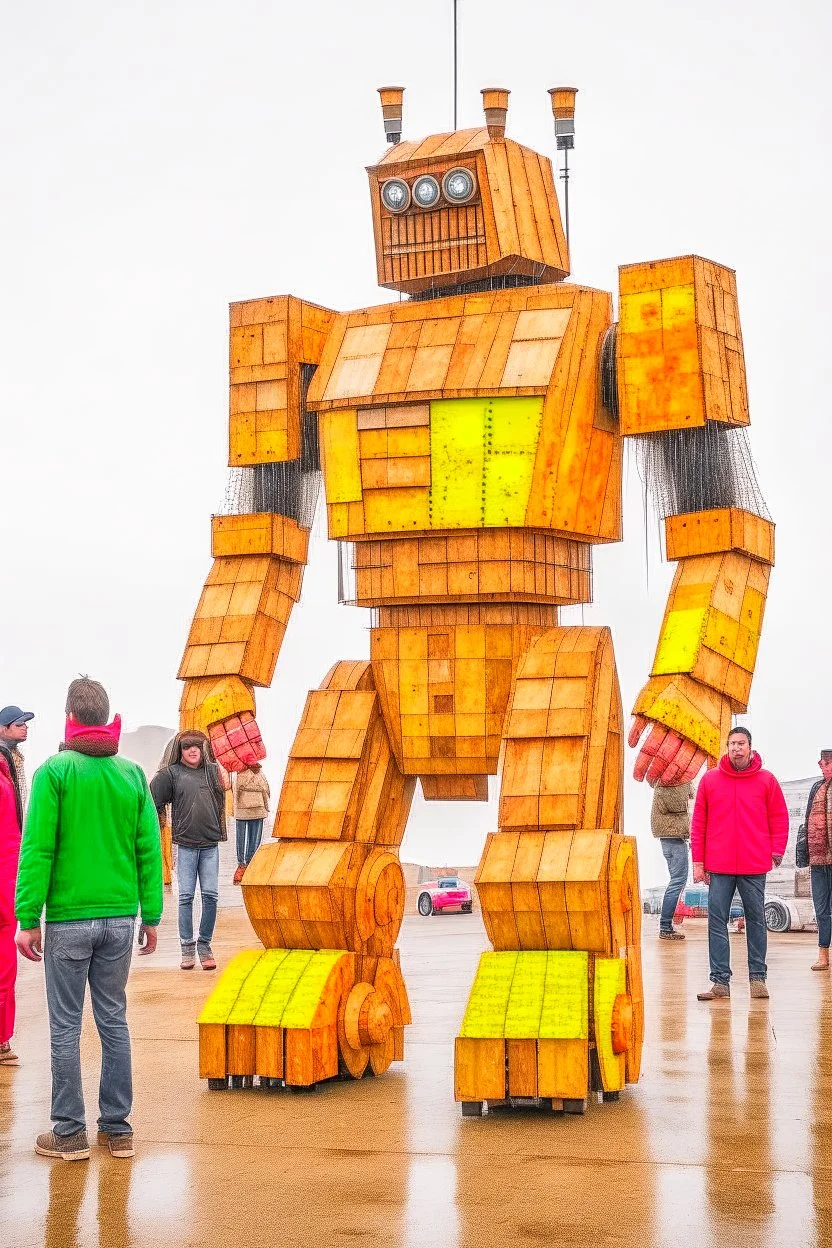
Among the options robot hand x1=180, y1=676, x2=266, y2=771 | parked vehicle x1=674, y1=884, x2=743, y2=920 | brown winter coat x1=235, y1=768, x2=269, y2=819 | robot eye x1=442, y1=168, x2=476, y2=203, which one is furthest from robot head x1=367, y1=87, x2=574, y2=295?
parked vehicle x1=674, y1=884, x2=743, y2=920

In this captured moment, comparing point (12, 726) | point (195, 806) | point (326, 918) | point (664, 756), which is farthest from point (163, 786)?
point (664, 756)

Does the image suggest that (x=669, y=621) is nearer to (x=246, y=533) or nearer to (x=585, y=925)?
(x=585, y=925)

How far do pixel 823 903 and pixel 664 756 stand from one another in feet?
12.9

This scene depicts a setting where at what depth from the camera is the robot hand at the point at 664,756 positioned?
597 centimetres

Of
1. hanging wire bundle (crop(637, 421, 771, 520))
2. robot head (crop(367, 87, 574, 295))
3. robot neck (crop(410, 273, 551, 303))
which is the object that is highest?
robot head (crop(367, 87, 574, 295))

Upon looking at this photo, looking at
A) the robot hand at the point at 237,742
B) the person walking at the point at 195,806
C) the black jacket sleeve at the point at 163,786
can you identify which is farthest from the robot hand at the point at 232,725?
the black jacket sleeve at the point at 163,786

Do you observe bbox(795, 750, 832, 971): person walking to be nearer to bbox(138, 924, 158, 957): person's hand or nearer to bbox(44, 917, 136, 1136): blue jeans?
bbox(138, 924, 158, 957): person's hand

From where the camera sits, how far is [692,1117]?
510 centimetres

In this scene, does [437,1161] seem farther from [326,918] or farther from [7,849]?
[7,849]

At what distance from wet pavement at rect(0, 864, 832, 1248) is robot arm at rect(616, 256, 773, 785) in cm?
131

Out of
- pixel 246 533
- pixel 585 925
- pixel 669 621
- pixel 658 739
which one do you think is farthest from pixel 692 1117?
pixel 246 533

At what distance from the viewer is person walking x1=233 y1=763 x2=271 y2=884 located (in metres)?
12.1

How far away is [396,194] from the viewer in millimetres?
6375

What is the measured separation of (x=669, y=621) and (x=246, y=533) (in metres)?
1.85
